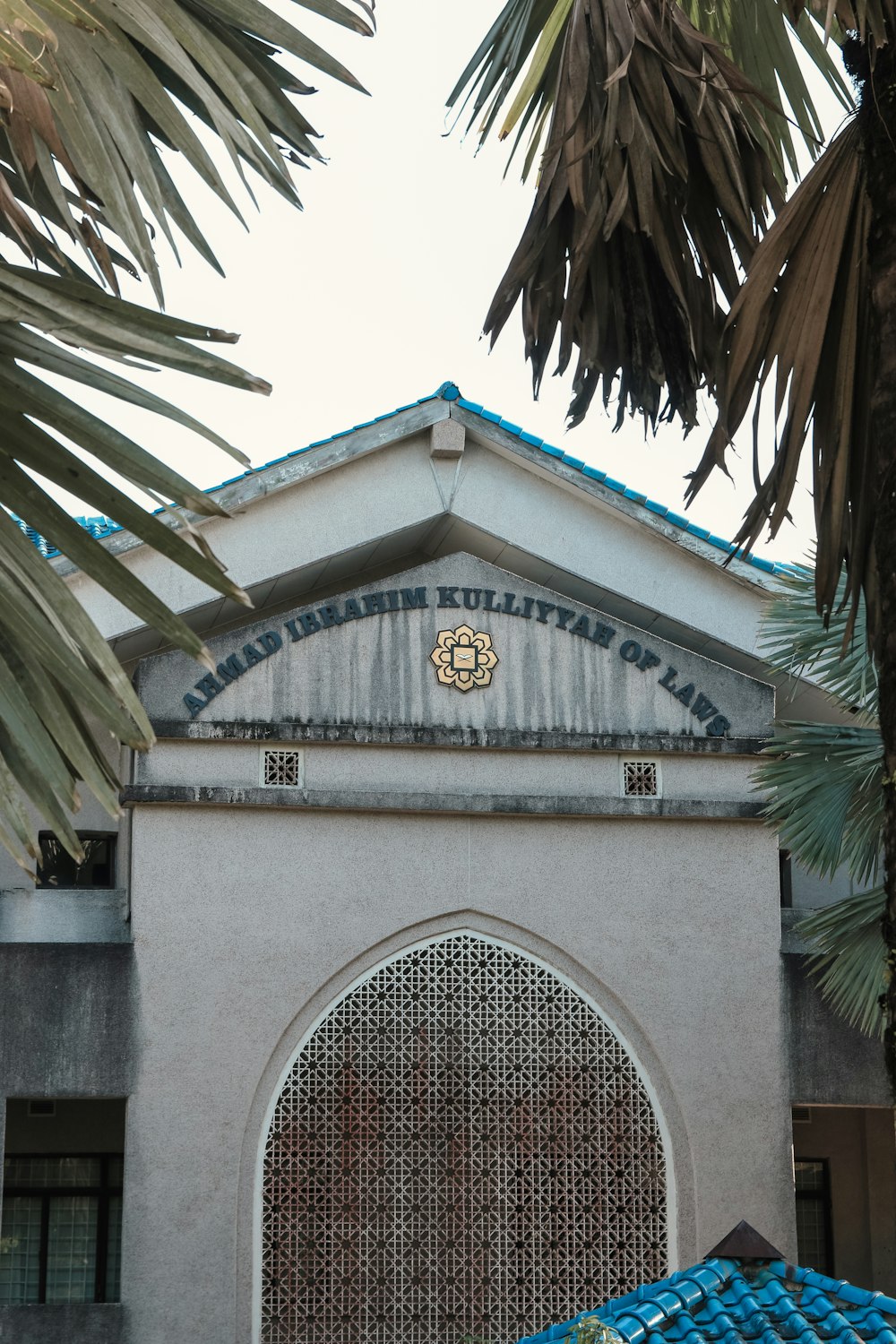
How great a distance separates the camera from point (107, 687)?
3.90m

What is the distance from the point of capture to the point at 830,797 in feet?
39.4

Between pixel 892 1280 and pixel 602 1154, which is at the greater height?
pixel 602 1154

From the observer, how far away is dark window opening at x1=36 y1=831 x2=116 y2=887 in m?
14.8

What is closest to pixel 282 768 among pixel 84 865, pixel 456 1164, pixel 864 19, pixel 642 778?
pixel 84 865

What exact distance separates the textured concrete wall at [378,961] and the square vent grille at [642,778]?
30cm

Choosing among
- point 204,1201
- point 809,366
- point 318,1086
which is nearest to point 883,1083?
point 318,1086

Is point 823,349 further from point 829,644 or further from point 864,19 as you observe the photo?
point 829,644

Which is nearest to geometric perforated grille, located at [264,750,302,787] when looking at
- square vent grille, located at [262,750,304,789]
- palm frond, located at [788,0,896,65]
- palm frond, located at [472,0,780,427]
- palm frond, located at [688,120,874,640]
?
square vent grille, located at [262,750,304,789]

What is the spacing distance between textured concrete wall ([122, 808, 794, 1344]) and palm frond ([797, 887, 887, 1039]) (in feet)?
4.98

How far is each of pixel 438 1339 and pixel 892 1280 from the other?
17.3ft

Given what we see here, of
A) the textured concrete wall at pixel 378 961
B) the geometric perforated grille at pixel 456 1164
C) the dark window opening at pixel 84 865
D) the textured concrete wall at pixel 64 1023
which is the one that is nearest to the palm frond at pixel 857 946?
the textured concrete wall at pixel 378 961

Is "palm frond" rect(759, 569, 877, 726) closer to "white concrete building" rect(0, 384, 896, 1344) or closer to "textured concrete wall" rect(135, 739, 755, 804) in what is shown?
"textured concrete wall" rect(135, 739, 755, 804)

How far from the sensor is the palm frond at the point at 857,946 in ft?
39.5

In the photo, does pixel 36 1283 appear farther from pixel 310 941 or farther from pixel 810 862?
pixel 810 862
